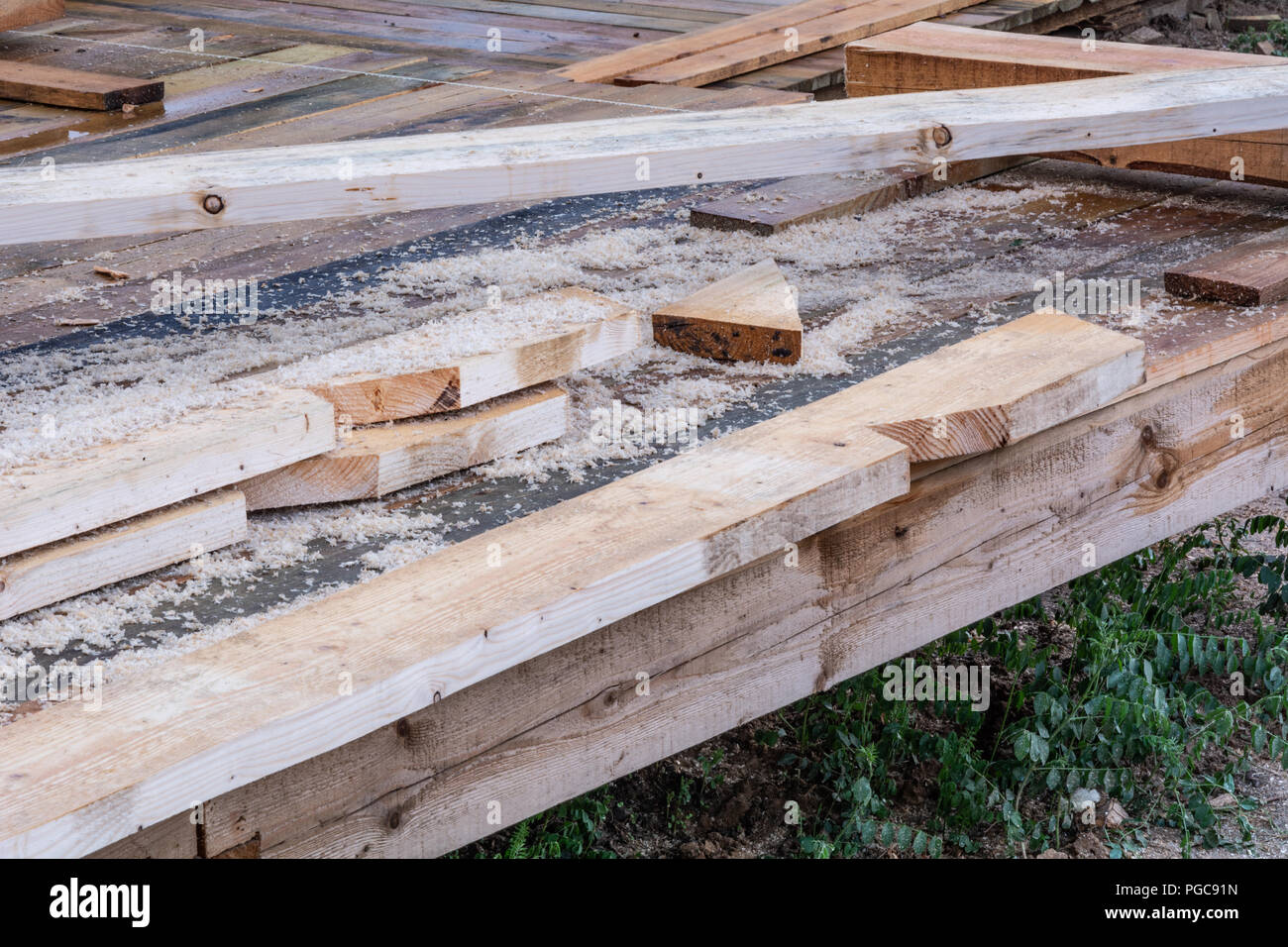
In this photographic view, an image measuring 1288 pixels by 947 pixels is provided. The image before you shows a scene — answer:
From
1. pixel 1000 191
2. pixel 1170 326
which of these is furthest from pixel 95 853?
pixel 1000 191

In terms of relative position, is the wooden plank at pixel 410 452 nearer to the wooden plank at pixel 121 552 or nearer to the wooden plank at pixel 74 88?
the wooden plank at pixel 121 552

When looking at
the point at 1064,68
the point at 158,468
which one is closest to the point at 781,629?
the point at 158,468

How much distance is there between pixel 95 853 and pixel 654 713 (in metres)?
0.82

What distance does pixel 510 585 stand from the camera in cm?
179

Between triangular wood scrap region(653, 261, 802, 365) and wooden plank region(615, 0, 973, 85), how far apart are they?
251 centimetres

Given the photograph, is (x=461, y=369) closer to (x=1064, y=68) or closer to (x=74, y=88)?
(x=1064, y=68)

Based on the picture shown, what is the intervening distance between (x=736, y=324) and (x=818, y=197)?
93 centimetres

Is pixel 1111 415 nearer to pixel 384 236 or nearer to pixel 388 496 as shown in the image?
pixel 388 496

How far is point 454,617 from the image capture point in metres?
1.71

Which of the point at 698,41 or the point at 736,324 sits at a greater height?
the point at 698,41

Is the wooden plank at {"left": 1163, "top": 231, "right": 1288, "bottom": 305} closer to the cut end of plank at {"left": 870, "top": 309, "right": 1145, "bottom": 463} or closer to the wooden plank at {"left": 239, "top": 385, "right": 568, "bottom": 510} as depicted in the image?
the cut end of plank at {"left": 870, "top": 309, "right": 1145, "bottom": 463}

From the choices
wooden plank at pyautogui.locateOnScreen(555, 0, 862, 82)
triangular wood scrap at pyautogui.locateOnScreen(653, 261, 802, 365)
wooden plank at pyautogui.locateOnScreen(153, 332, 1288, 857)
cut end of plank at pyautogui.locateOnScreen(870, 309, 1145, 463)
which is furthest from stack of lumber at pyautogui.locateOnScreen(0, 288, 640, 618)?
wooden plank at pyautogui.locateOnScreen(555, 0, 862, 82)
